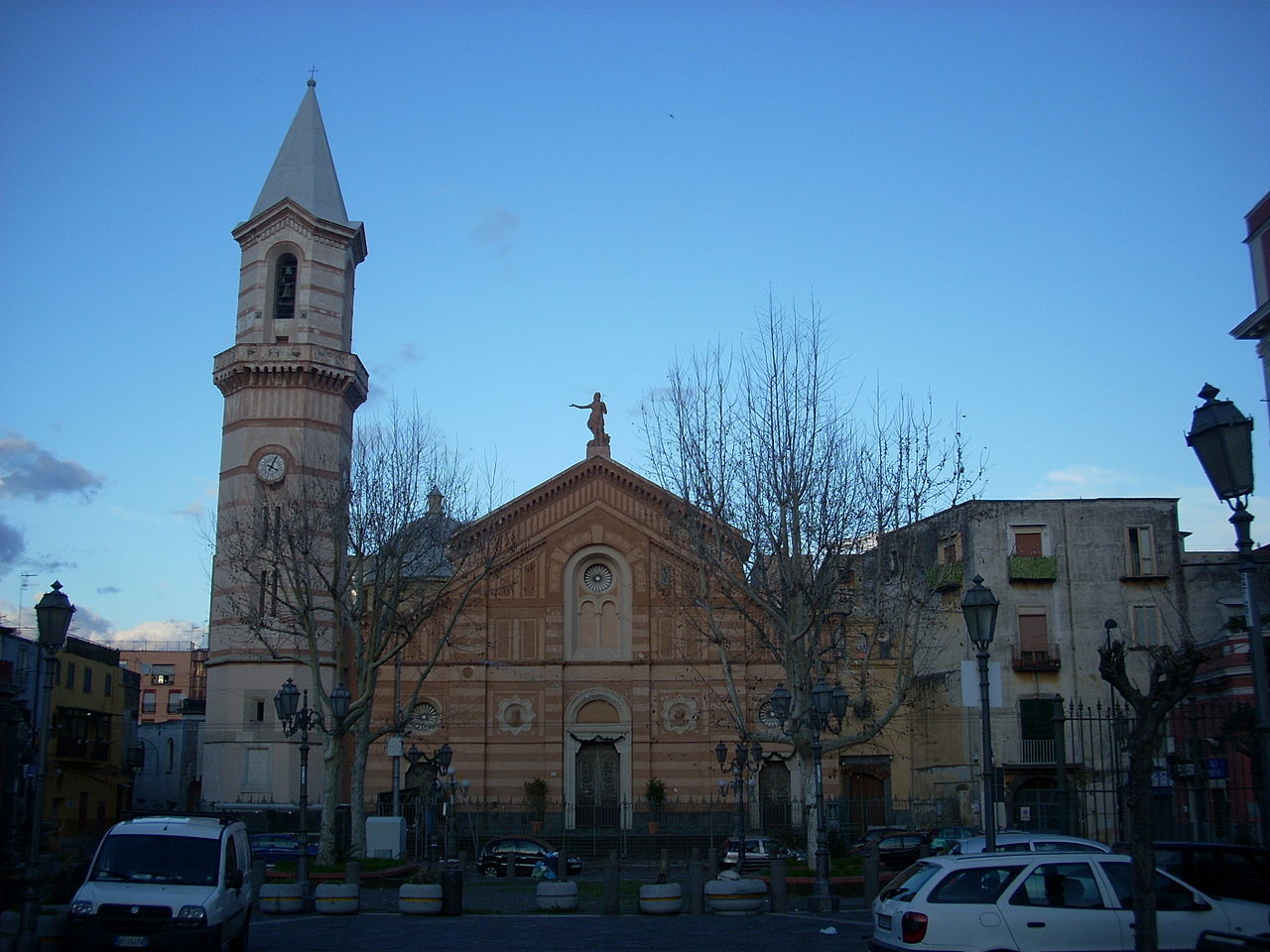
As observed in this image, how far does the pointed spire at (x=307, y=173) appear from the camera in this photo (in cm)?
4800

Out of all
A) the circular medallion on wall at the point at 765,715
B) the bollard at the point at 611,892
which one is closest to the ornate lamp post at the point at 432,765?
the circular medallion on wall at the point at 765,715

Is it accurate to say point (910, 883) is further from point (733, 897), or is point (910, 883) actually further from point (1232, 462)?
point (733, 897)

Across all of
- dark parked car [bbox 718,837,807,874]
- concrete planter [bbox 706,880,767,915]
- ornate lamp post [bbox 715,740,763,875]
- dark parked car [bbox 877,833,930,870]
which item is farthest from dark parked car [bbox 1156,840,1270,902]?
Result: dark parked car [bbox 718,837,807,874]

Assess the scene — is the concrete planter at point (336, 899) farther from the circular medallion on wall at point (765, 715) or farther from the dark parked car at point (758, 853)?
the circular medallion on wall at point (765, 715)

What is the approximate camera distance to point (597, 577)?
4853 centimetres

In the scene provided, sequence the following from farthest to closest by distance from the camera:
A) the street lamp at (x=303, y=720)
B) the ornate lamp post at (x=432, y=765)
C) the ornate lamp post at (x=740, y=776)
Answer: the ornate lamp post at (x=432, y=765) < the ornate lamp post at (x=740, y=776) < the street lamp at (x=303, y=720)

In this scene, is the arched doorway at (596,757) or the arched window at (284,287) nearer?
the arched doorway at (596,757)

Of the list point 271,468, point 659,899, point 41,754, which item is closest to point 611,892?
point 659,899

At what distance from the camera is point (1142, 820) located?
9469 mm

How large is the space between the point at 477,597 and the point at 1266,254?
2950cm

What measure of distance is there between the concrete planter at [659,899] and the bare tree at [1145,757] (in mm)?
12549

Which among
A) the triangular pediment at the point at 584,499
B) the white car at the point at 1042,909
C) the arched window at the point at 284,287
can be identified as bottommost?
the white car at the point at 1042,909

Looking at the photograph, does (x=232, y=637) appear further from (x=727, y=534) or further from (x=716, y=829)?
(x=727, y=534)

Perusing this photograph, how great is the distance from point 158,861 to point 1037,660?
33746 mm
